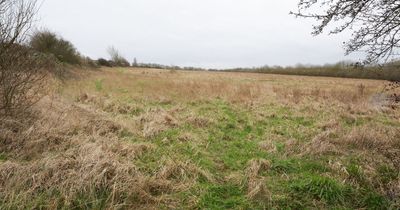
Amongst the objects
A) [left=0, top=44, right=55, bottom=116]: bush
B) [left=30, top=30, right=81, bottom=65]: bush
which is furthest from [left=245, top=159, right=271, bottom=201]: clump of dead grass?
[left=30, top=30, right=81, bottom=65]: bush

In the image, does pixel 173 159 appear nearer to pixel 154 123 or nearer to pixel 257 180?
pixel 257 180

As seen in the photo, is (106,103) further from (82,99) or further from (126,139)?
(126,139)

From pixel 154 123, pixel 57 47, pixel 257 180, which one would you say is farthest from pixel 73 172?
pixel 57 47

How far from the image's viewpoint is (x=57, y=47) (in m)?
33.2

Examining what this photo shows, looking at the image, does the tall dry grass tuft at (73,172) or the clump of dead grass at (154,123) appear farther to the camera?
the clump of dead grass at (154,123)

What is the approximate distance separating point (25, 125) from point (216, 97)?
1017cm

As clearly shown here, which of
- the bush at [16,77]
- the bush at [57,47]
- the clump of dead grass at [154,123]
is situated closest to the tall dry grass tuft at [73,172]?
the bush at [16,77]

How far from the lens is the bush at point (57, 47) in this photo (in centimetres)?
3059

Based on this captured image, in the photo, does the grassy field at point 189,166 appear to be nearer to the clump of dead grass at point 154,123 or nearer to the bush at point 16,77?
the clump of dead grass at point 154,123

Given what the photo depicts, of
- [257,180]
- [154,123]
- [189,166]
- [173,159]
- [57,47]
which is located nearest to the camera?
[257,180]

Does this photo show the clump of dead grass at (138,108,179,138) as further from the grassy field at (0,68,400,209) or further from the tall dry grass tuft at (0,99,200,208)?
the tall dry grass tuft at (0,99,200,208)

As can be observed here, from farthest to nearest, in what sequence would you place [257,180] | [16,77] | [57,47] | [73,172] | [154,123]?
[57,47], [154,123], [16,77], [257,180], [73,172]

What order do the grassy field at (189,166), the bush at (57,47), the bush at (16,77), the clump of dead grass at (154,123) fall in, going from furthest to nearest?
the bush at (57,47) < the clump of dead grass at (154,123) < the bush at (16,77) < the grassy field at (189,166)

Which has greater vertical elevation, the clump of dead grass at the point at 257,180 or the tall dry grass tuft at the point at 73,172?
the tall dry grass tuft at the point at 73,172
